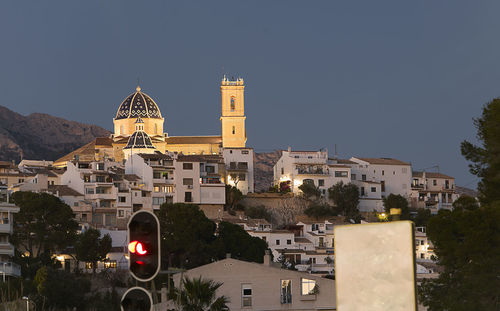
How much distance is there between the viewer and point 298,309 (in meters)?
40.8

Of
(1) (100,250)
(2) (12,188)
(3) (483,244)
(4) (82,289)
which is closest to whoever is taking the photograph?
(3) (483,244)

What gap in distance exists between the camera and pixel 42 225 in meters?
64.9

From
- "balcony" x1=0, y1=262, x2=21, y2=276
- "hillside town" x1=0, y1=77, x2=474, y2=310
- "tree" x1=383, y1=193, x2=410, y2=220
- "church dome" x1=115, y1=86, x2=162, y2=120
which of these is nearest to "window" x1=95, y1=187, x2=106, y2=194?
"hillside town" x1=0, y1=77, x2=474, y2=310

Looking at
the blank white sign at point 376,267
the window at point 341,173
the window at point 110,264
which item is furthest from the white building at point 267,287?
the window at point 341,173

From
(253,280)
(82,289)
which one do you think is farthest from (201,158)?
(253,280)

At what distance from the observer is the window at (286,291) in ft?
137

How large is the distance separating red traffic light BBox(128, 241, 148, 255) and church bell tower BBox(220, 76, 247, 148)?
344 ft

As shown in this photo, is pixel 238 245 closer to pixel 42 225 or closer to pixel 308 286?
pixel 42 225

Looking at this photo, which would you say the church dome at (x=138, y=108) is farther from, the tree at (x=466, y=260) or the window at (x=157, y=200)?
the tree at (x=466, y=260)

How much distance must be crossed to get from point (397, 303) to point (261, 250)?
6124cm

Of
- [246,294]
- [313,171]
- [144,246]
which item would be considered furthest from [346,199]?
[144,246]

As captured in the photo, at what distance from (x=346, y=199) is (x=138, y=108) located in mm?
38028

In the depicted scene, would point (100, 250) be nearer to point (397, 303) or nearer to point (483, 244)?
point (483, 244)

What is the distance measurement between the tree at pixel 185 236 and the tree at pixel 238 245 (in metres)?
0.90
